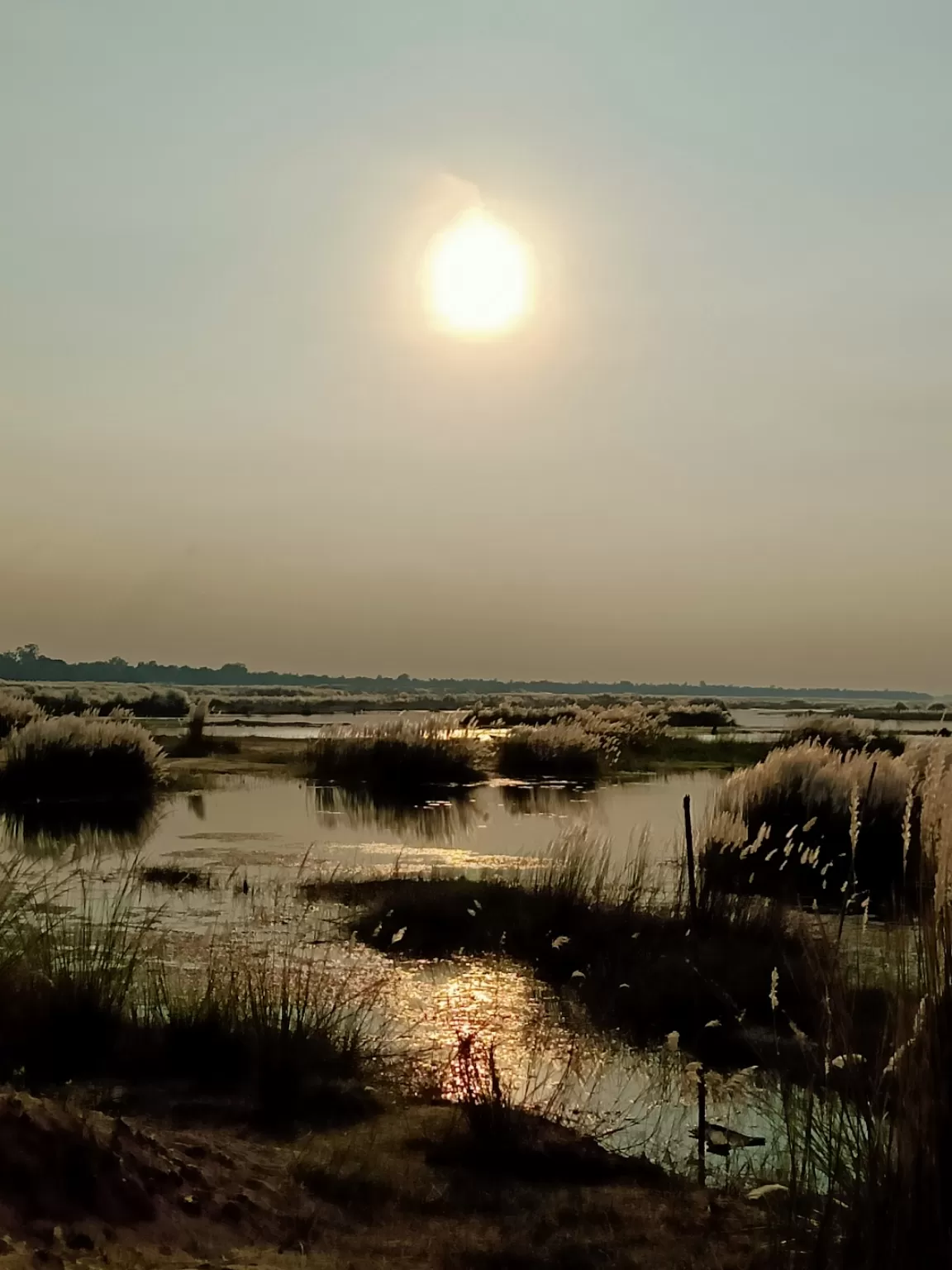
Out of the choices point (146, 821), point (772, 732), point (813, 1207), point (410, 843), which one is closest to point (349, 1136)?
point (813, 1207)

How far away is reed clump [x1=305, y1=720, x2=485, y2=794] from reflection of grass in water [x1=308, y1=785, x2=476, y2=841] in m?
0.56

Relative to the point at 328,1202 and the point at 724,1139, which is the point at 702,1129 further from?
the point at 328,1202

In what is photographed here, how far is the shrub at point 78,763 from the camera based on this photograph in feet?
Result: 57.2

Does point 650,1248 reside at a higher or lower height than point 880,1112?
lower

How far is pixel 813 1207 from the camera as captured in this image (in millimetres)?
3316

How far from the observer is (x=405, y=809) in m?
17.9

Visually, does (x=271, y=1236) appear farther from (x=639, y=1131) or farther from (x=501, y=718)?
(x=501, y=718)

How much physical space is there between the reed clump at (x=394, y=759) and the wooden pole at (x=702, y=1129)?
15032mm

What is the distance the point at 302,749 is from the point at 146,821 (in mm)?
13098

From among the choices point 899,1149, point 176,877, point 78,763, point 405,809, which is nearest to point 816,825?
point 176,877

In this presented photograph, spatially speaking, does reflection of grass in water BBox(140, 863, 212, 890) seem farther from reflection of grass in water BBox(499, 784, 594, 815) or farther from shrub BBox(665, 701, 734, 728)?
shrub BBox(665, 701, 734, 728)

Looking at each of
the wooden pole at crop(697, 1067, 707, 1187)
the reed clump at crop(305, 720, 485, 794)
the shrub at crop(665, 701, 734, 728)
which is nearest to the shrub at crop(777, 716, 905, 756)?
the reed clump at crop(305, 720, 485, 794)

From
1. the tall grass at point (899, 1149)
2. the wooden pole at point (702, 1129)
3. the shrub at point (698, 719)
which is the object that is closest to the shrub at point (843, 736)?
the wooden pole at point (702, 1129)

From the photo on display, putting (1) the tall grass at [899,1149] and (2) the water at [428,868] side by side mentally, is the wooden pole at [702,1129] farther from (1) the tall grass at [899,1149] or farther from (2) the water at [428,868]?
(1) the tall grass at [899,1149]
